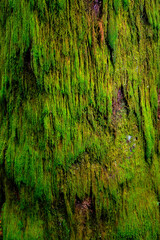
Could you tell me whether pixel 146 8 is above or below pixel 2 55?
above

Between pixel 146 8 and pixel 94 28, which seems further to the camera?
pixel 146 8

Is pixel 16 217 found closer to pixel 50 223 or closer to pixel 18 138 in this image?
pixel 50 223

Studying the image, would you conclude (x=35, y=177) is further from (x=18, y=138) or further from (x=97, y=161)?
(x=97, y=161)

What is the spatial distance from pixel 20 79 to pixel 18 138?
485mm

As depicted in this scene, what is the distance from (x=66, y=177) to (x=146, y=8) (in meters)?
1.60

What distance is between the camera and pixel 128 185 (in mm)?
1585

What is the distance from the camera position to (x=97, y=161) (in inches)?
60.1

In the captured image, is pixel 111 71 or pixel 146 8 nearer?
pixel 111 71

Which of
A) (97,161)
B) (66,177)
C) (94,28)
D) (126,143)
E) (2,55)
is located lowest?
(66,177)

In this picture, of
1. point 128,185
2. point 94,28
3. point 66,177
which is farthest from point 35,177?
point 94,28

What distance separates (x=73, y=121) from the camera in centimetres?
151

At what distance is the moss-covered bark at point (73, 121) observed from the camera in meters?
1.48

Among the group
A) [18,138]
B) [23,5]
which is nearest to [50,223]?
[18,138]

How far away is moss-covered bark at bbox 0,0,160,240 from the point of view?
1.48m
